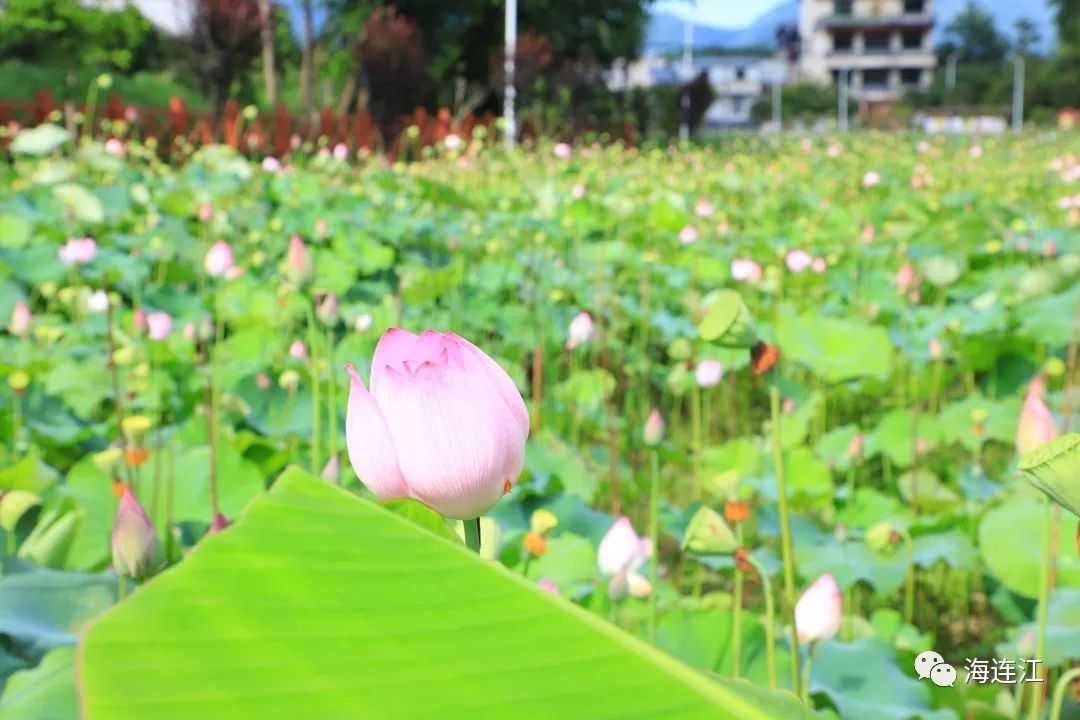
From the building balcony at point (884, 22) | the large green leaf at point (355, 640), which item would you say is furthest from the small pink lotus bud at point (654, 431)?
the building balcony at point (884, 22)

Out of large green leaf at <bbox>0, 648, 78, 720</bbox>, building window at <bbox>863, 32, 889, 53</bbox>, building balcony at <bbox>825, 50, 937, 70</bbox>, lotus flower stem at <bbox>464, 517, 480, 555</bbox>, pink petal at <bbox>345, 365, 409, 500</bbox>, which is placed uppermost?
building window at <bbox>863, 32, 889, 53</bbox>

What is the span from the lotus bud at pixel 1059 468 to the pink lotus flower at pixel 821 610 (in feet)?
1.33

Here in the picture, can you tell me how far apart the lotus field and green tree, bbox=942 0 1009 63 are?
60.2 meters

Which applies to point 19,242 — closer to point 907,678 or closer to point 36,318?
point 36,318

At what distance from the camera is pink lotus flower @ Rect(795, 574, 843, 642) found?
2.15 ft

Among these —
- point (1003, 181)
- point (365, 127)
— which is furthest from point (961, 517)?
point (365, 127)

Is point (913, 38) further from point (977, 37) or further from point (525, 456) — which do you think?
point (525, 456)

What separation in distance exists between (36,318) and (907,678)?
175 cm

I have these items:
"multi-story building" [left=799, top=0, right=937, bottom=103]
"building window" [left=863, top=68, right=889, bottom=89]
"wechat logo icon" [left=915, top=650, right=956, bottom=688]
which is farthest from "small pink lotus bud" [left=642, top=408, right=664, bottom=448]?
"building window" [left=863, top=68, right=889, bottom=89]

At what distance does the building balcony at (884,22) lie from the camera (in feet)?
163

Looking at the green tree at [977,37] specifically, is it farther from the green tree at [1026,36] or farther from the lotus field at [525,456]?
the lotus field at [525,456]

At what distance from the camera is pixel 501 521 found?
115 cm

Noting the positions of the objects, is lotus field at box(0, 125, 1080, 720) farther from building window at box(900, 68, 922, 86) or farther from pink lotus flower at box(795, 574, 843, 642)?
building window at box(900, 68, 922, 86)

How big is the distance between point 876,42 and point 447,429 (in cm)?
5545
